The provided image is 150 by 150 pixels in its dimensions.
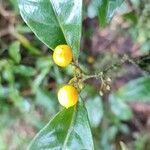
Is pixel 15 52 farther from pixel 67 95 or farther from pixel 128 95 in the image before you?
pixel 67 95

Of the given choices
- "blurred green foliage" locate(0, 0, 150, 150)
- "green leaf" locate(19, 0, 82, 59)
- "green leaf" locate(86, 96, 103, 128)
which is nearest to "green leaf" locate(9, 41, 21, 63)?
"blurred green foliage" locate(0, 0, 150, 150)

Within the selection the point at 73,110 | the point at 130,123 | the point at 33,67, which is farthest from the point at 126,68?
the point at 73,110

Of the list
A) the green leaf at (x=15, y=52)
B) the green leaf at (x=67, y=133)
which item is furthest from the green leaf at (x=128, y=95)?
the green leaf at (x=67, y=133)

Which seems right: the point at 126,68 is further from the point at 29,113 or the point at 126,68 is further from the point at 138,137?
the point at 29,113

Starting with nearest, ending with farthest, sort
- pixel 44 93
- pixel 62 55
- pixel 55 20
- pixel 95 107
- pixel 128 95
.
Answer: pixel 62 55
pixel 55 20
pixel 128 95
pixel 95 107
pixel 44 93

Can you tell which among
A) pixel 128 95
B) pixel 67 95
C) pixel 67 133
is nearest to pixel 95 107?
pixel 128 95
